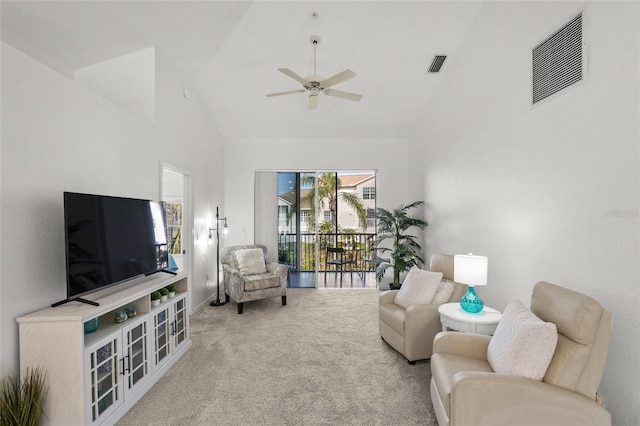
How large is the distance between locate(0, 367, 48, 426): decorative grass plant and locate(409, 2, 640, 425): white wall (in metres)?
3.38

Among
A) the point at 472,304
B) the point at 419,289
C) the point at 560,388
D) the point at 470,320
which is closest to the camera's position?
the point at 560,388

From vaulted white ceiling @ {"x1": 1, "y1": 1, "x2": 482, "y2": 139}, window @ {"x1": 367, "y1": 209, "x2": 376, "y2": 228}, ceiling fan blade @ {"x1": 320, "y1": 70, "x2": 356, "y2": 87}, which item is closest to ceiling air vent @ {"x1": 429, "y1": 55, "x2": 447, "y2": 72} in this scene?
vaulted white ceiling @ {"x1": 1, "y1": 1, "x2": 482, "y2": 139}

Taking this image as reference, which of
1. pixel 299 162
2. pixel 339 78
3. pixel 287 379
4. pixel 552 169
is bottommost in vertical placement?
pixel 287 379

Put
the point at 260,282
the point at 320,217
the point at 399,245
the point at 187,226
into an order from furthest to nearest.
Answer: the point at 320,217
the point at 399,245
the point at 260,282
the point at 187,226

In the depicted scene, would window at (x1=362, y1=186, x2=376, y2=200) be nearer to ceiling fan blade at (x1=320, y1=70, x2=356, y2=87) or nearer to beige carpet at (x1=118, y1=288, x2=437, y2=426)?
beige carpet at (x1=118, y1=288, x2=437, y2=426)

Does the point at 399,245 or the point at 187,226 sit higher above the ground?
the point at 187,226

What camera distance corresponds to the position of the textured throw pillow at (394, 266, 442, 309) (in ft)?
10.2

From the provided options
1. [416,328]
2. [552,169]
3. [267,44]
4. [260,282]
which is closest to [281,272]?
[260,282]

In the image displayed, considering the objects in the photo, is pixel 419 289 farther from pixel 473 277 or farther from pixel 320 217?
pixel 320 217

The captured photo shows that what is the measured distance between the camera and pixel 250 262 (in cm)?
477

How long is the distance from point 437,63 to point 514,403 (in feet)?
13.0

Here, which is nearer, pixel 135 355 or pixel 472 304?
pixel 135 355

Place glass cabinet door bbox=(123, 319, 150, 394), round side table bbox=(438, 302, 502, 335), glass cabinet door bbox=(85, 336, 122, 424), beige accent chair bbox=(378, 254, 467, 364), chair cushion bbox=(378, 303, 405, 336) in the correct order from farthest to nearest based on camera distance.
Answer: chair cushion bbox=(378, 303, 405, 336), beige accent chair bbox=(378, 254, 467, 364), round side table bbox=(438, 302, 502, 335), glass cabinet door bbox=(123, 319, 150, 394), glass cabinet door bbox=(85, 336, 122, 424)

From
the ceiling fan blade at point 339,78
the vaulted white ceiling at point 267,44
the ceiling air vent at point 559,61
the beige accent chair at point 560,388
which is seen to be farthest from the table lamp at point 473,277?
the vaulted white ceiling at point 267,44
